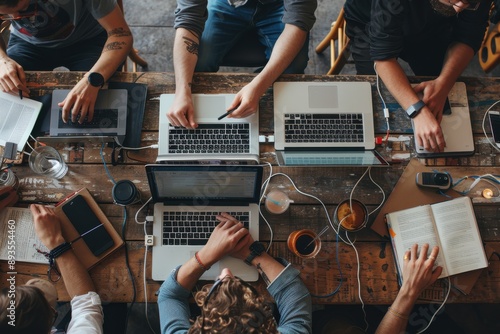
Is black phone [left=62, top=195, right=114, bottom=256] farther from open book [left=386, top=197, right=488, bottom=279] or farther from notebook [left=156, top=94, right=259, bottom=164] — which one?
open book [left=386, top=197, right=488, bottom=279]

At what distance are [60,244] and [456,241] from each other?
→ 151 cm

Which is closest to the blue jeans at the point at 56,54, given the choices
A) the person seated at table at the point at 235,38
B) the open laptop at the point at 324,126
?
the person seated at table at the point at 235,38

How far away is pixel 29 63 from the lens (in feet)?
6.56

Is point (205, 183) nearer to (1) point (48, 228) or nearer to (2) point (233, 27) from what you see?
(1) point (48, 228)

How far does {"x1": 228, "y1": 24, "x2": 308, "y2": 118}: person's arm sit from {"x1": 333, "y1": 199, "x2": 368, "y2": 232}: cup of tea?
541 millimetres

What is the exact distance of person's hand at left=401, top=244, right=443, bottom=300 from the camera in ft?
4.69

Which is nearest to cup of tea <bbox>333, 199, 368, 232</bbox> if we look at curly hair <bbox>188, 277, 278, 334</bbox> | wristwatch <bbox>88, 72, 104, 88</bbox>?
curly hair <bbox>188, 277, 278, 334</bbox>

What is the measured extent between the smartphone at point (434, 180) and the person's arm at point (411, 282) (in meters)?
0.25

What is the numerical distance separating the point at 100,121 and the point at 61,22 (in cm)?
60

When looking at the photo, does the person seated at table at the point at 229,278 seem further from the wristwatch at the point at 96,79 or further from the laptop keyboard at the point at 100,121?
the wristwatch at the point at 96,79

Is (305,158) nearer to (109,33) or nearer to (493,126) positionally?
(493,126)

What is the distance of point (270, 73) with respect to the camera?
5.44 feet

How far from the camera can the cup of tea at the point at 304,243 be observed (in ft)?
4.93

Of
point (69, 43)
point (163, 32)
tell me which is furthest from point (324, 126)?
point (163, 32)
